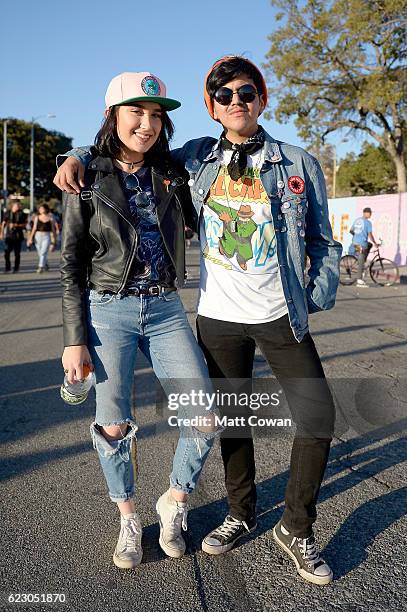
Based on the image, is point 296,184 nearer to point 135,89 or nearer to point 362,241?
point 135,89

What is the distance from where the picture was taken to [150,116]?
2.55 metres

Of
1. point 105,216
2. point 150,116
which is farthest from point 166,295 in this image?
point 150,116

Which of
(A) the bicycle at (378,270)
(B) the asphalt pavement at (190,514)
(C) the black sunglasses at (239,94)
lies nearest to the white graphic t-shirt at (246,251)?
(C) the black sunglasses at (239,94)

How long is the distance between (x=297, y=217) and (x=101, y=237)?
84 cm

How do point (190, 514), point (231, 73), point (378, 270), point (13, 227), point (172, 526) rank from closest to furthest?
point (231, 73)
point (172, 526)
point (190, 514)
point (13, 227)
point (378, 270)

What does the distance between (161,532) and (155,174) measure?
1.61 m

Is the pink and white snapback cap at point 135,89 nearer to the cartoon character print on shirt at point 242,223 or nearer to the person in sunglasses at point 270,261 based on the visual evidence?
the person in sunglasses at point 270,261

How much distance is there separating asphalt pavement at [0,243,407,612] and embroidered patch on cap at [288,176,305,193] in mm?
1629

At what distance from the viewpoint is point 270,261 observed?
2.63 m

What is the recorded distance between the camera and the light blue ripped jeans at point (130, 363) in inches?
101

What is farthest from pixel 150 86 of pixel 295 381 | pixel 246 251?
pixel 295 381

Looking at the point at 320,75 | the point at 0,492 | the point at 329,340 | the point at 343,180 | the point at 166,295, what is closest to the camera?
the point at 166,295

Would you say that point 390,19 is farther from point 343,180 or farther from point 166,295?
point 343,180

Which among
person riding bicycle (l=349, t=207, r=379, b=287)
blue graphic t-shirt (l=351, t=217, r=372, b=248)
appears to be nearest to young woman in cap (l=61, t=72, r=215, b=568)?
person riding bicycle (l=349, t=207, r=379, b=287)
